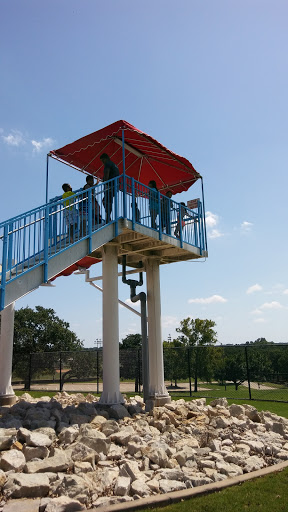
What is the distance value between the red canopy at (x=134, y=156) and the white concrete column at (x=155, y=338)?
3087 millimetres

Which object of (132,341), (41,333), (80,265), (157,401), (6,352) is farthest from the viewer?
(132,341)

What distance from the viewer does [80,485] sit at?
5.39 metres

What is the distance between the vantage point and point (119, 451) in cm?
698

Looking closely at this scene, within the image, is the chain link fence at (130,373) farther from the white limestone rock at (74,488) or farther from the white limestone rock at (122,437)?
the white limestone rock at (74,488)

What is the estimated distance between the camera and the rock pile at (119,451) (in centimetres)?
543

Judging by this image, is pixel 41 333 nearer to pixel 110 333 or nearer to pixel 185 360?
pixel 185 360

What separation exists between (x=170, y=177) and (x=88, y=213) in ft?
17.6

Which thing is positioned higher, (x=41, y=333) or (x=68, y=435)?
(x=41, y=333)

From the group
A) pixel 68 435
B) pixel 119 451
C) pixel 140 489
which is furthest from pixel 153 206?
pixel 140 489

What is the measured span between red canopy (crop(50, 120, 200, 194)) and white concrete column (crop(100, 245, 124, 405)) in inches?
117

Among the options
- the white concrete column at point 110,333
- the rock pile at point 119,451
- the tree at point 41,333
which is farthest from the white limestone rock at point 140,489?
the tree at point 41,333

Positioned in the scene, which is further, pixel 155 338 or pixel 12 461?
pixel 155 338

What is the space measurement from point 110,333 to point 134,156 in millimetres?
5860

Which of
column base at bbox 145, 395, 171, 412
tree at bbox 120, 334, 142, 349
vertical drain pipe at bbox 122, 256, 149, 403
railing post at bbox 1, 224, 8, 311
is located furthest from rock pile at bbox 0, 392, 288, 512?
tree at bbox 120, 334, 142, 349
